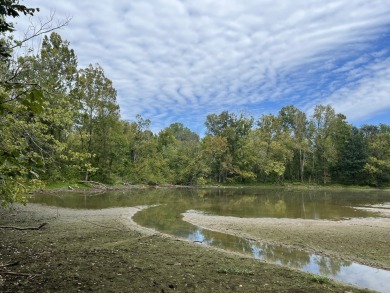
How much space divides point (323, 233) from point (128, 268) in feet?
38.2

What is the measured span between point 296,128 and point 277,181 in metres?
16.9

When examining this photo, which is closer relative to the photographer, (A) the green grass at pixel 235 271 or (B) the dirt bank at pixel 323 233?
(A) the green grass at pixel 235 271

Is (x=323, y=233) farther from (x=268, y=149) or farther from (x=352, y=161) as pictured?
(x=352, y=161)

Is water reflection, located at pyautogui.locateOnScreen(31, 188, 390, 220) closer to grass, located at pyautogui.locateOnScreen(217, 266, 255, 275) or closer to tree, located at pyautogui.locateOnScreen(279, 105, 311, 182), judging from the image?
grass, located at pyautogui.locateOnScreen(217, 266, 255, 275)

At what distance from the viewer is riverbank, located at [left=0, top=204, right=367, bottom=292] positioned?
7.45 m

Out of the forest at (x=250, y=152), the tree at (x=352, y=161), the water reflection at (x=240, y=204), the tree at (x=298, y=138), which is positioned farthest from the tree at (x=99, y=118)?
the tree at (x=352, y=161)

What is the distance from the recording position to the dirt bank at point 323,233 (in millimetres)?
12828

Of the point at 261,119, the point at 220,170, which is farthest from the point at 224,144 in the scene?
the point at 261,119

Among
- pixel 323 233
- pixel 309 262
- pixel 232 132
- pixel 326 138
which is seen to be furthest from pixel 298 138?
pixel 309 262

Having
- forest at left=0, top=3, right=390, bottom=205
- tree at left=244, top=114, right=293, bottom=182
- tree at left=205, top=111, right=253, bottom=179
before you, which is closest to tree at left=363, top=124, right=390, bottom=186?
forest at left=0, top=3, right=390, bottom=205

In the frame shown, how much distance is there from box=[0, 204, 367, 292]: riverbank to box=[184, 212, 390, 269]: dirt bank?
4310mm

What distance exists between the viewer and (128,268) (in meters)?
8.84

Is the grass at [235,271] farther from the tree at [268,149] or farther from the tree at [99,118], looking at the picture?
the tree at [268,149]

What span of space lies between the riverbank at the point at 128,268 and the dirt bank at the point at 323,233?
170 inches
